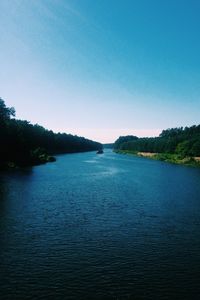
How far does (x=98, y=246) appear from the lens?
27.5 meters

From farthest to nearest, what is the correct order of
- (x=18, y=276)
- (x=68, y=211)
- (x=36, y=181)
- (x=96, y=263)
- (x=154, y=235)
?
(x=36, y=181) < (x=68, y=211) < (x=154, y=235) < (x=96, y=263) < (x=18, y=276)

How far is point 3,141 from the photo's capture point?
307ft

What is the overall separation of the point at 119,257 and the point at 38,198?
2369 cm

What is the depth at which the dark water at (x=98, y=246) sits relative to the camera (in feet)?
65.9

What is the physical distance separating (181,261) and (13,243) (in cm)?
1310

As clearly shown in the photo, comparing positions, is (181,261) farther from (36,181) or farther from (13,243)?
(36,181)

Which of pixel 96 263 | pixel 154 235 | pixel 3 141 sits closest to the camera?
pixel 96 263

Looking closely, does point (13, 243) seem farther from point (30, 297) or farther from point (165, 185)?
point (165, 185)

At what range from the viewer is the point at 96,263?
23.8 m

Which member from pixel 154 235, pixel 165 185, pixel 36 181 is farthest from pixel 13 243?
pixel 165 185

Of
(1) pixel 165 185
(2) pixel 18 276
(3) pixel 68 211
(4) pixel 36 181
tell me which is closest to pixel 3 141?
(4) pixel 36 181

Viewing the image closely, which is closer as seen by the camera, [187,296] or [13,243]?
[187,296]

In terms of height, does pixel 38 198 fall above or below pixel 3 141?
below

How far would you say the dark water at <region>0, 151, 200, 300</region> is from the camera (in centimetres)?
2009
